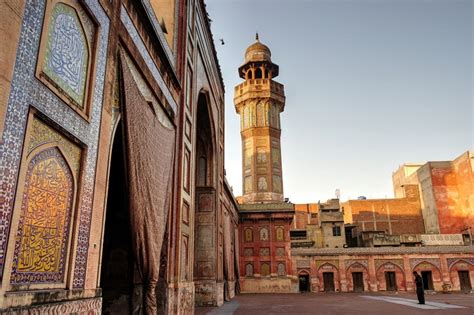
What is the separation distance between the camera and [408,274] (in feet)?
90.4

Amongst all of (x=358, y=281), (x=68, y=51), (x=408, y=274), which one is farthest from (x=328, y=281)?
(x=68, y=51)

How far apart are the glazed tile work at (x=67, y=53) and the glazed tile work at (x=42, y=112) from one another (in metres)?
0.12

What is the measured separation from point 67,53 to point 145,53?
2.94 meters

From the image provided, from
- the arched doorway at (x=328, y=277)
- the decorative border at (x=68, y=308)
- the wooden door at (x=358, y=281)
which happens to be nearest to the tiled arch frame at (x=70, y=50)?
the decorative border at (x=68, y=308)

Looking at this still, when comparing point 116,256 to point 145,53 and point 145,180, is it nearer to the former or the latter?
point 145,180

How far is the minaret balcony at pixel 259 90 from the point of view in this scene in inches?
1217

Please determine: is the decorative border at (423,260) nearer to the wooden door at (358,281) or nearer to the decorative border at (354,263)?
the decorative border at (354,263)

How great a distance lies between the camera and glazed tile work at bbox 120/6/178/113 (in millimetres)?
6406

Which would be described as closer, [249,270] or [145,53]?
[145,53]

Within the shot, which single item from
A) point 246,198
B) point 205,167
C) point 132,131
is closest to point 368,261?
point 246,198

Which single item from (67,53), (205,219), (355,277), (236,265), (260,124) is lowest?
(355,277)

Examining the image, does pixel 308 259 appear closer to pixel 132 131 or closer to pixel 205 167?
pixel 205 167

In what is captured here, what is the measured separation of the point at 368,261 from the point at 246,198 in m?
10.1

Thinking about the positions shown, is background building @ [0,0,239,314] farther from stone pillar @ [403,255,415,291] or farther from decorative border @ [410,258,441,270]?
decorative border @ [410,258,441,270]
